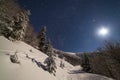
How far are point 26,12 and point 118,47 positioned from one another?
834 inches

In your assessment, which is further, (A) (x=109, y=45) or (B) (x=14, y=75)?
(A) (x=109, y=45)

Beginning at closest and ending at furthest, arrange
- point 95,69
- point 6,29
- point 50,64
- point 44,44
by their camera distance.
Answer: point 50,64 → point 6,29 → point 95,69 → point 44,44

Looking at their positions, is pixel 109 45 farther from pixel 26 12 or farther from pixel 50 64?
A: pixel 26 12

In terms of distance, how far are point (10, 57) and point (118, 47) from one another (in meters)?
14.7

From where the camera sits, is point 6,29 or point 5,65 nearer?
point 5,65

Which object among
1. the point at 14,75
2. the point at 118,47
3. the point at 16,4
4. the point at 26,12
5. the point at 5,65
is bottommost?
the point at 14,75

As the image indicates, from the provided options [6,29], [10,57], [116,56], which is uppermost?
[6,29]

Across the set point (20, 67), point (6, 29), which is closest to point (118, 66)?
point (20, 67)

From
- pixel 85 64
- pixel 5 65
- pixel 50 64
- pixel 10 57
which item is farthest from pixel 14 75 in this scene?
pixel 85 64

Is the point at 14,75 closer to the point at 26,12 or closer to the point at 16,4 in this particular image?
the point at 26,12

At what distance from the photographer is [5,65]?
969 centimetres

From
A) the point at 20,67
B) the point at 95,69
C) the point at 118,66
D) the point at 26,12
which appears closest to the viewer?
the point at 20,67

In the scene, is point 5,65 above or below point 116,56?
below

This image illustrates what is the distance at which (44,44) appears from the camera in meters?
41.7
